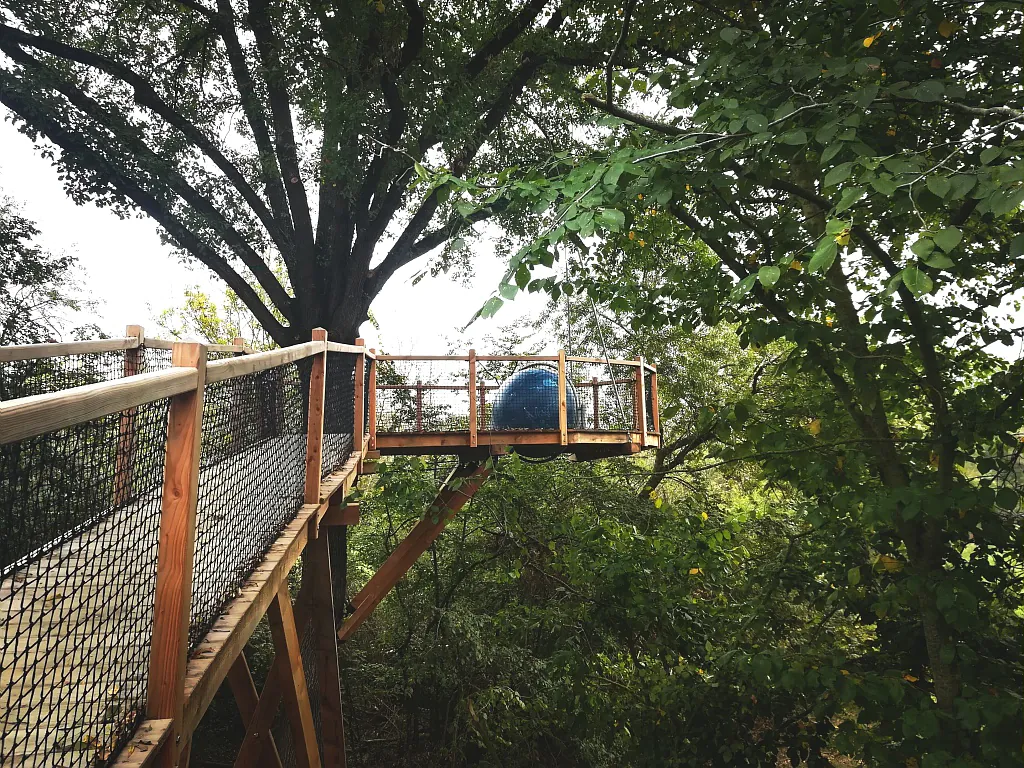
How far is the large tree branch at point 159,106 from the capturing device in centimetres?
740

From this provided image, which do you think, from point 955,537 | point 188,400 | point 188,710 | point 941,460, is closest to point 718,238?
point 941,460

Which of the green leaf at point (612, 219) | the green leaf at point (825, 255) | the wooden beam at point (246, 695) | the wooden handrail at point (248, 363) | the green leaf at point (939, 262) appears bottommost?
the wooden beam at point (246, 695)

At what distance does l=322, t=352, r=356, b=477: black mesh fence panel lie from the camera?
5.56m

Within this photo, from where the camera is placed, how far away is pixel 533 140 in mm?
9453

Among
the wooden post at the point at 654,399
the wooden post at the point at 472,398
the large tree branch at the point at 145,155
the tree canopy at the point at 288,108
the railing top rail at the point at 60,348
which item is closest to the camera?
the railing top rail at the point at 60,348

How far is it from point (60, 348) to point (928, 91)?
175 inches

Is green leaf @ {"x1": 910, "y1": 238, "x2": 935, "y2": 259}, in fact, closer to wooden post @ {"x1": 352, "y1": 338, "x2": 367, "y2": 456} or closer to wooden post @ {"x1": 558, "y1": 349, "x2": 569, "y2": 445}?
wooden post @ {"x1": 352, "y1": 338, "x2": 367, "y2": 456}

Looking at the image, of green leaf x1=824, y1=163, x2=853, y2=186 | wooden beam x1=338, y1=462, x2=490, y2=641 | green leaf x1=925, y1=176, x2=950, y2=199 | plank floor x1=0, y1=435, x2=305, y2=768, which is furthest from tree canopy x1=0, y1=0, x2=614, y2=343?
green leaf x1=925, y1=176, x2=950, y2=199

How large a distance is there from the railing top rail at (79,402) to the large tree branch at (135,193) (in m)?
7.60

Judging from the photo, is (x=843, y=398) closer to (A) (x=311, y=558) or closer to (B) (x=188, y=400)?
(B) (x=188, y=400)

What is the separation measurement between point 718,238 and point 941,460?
4.94 ft

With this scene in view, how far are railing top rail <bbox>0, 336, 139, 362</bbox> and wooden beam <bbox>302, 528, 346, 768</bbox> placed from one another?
7.50ft

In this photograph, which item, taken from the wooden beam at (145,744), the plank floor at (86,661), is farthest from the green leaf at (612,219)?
the wooden beam at (145,744)

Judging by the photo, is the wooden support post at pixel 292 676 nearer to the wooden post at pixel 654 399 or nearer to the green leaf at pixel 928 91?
the green leaf at pixel 928 91
